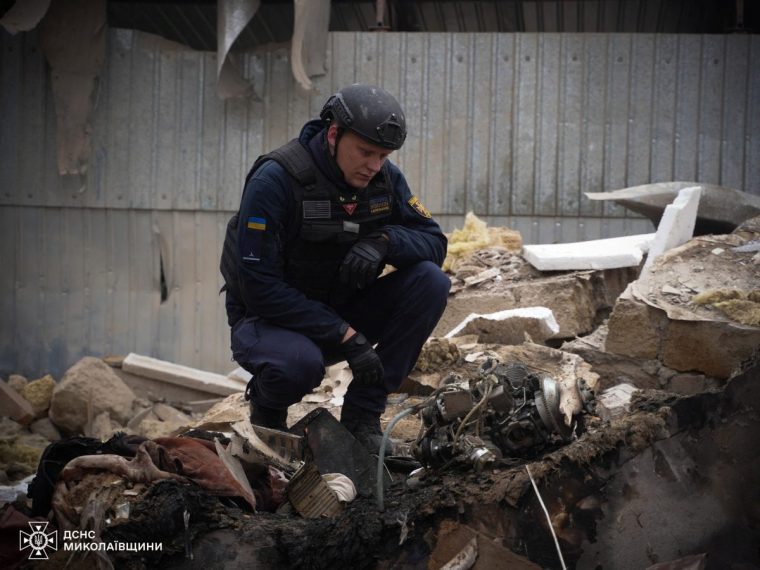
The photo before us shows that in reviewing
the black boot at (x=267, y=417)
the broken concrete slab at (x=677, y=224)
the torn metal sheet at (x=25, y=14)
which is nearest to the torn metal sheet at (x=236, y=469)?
the black boot at (x=267, y=417)

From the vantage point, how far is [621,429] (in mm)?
3254

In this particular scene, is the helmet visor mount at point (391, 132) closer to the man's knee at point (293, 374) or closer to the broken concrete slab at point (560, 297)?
the man's knee at point (293, 374)

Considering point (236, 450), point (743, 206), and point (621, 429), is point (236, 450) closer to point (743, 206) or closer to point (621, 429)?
point (621, 429)

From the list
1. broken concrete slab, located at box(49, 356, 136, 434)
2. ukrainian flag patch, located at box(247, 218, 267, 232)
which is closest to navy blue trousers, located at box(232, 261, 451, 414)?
ukrainian flag patch, located at box(247, 218, 267, 232)

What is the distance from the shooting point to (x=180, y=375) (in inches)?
306

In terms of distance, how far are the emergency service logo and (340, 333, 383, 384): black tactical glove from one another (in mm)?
1321

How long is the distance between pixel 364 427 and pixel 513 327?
181cm

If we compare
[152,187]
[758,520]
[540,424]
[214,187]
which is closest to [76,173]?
[152,187]

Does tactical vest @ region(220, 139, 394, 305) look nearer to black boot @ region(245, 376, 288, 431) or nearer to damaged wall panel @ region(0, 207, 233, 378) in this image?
black boot @ region(245, 376, 288, 431)

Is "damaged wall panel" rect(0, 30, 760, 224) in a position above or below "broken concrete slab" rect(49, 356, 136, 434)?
above

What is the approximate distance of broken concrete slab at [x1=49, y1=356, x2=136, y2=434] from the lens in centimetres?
732

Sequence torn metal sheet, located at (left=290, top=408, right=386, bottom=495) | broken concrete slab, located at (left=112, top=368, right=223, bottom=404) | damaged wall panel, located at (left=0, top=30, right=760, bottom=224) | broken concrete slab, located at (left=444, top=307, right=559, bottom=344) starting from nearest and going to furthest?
torn metal sheet, located at (left=290, top=408, right=386, bottom=495) < broken concrete slab, located at (left=444, top=307, right=559, bottom=344) < broken concrete slab, located at (left=112, top=368, right=223, bottom=404) < damaged wall panel, located at (left=0, top=30, right=760, bottom=224)

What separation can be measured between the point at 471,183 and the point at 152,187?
271 cm

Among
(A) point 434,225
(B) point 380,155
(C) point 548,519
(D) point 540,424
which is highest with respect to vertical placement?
(B) point 380,155
